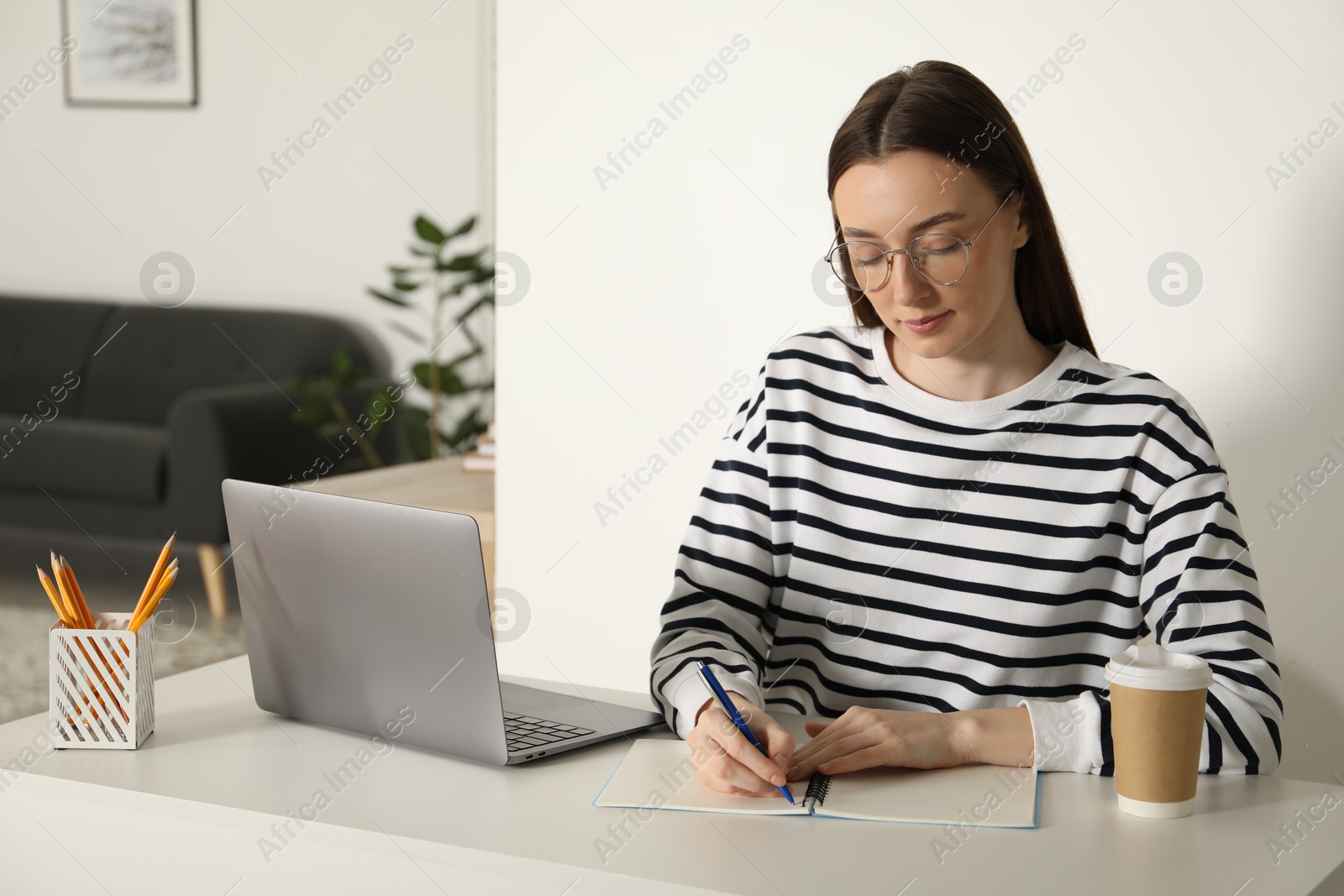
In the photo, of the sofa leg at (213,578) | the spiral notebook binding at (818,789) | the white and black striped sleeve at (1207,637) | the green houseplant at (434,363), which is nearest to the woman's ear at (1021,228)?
the white and black striped sleeve at (1207,637)

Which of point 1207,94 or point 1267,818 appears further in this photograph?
point 1207,94

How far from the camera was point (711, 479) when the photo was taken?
1409 millimetres

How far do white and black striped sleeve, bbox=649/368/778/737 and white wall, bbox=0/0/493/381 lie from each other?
9.45ft

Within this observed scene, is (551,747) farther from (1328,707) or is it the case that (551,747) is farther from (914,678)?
(1328,707)

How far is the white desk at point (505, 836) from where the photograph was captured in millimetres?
809

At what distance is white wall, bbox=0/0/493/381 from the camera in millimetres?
4082

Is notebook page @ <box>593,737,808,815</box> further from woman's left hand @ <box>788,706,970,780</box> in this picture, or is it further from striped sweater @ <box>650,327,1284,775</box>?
striped sweater @ <box>650,327,1284,775</box>

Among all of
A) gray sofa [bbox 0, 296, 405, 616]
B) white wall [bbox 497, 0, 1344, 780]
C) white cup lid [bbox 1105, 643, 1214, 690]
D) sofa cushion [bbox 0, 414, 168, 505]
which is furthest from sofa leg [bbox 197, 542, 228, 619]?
white cup lid [bbox 1105, 643, 1214, 690]

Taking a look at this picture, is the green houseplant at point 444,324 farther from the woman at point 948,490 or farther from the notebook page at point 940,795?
the notebook page at point 940,795

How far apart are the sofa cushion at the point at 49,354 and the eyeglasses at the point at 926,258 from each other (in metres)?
3.75

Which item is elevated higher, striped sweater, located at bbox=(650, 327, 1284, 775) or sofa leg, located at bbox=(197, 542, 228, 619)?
striped sweater, located at bbox=(650, 327, 1284, 775)

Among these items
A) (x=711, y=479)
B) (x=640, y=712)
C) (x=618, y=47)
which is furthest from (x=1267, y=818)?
(x=618, y=47)

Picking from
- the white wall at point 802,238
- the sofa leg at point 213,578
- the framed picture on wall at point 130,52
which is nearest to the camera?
the white wall at point 802,238

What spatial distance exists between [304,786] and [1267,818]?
74 cm
